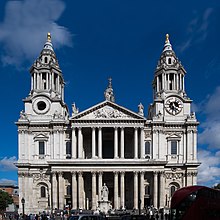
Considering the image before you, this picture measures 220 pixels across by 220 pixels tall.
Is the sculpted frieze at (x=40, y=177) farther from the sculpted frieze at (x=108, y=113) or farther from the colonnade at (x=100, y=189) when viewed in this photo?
the sculpted frieze at (x=108, y=113)

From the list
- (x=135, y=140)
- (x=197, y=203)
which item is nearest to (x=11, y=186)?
(x=135, y=140)

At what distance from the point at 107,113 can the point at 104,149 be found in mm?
8425

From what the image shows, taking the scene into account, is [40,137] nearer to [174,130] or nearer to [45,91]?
[45,91]

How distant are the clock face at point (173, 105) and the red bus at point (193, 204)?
155 ft

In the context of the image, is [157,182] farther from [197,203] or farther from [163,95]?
[197,203]

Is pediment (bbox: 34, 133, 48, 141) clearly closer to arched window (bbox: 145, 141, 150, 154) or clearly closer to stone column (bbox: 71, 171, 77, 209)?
stone column (bbox: 71, 171, 77, 209)

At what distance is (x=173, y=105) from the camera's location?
73.9 m

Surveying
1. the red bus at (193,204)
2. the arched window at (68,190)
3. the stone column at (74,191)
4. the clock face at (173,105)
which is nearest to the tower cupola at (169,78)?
the clock face at (173,105)

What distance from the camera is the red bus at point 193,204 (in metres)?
25.2

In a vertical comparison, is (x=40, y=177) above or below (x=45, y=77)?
below

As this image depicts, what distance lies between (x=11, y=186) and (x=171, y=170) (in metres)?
95.1

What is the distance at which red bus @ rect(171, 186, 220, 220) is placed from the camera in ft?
82.7

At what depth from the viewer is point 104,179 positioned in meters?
71.1

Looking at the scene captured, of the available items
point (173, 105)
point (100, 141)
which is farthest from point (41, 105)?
point (173, 105)
